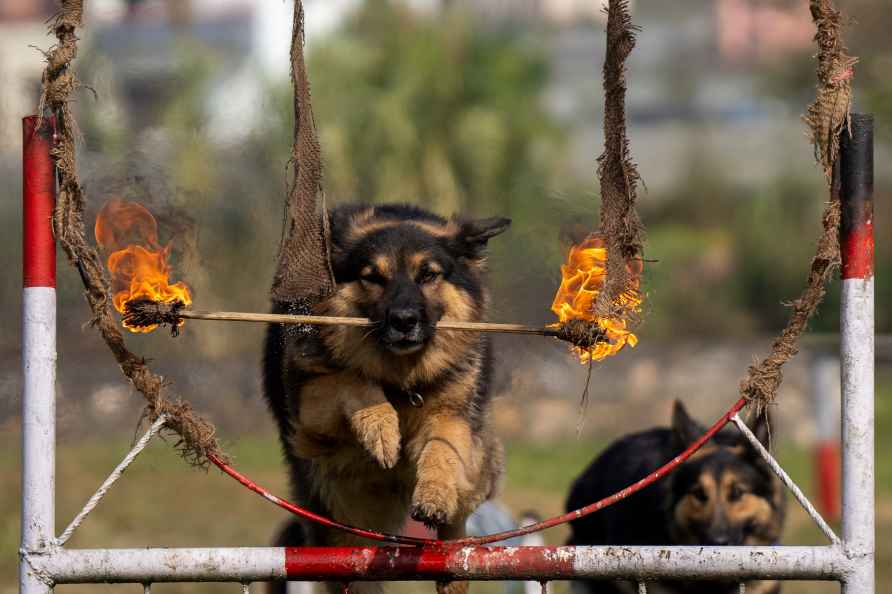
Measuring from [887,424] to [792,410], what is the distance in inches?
88.1

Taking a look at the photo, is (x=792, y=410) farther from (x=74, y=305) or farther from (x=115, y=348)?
(x=115, y=348)

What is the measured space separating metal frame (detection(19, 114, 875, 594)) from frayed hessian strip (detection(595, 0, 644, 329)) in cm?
67

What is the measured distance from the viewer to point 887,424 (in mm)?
17359

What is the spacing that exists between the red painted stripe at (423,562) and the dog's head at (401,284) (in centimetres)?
98

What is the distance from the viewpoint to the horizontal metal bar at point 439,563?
3754 mm

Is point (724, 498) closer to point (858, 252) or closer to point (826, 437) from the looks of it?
point (858, 252)

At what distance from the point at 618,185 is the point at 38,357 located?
205 centimetres

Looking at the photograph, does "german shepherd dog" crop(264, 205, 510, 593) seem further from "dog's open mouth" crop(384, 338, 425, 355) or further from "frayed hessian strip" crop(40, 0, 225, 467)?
"frayed hessian strip" crop(40, 0, 225, 467)

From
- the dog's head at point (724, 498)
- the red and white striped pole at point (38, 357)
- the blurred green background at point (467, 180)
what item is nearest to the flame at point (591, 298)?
the blurred green background at point (467, 180)

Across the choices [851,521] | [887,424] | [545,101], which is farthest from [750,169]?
[851,521]

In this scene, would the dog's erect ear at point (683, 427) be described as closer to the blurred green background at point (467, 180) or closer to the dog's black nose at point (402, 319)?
the blurred green background at point (467, 180)

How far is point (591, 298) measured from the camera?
14.1 feet

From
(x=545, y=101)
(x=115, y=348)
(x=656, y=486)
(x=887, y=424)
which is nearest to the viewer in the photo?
(x=115, y=348)

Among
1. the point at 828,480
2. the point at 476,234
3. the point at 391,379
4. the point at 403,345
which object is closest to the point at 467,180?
the point at 828,480
